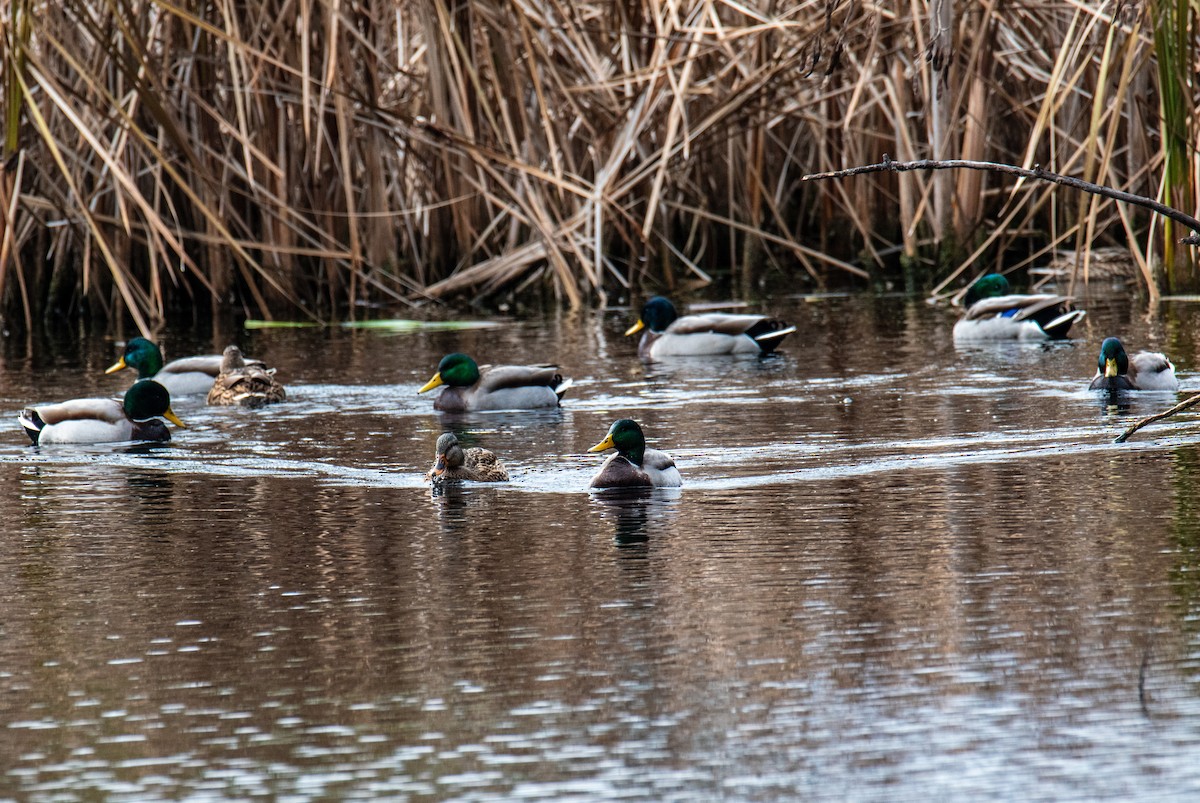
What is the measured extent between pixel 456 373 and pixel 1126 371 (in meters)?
3.66

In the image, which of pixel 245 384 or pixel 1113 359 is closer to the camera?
pixel 1113 359

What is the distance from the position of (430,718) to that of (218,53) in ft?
35.3

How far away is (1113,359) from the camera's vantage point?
1070 cm

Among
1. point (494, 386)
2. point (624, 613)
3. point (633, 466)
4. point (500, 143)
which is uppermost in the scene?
point (500, 143)

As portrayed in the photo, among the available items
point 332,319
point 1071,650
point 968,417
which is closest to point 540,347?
point 332,319

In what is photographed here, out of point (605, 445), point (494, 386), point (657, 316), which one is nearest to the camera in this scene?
point (605, 445)

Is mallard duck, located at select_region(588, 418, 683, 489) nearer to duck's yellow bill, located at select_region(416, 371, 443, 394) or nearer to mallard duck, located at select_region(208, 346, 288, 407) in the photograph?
duck's yellow bill, located at select_region(416, 371, 443, 394)

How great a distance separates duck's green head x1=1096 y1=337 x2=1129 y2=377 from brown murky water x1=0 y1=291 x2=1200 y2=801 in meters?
0.22

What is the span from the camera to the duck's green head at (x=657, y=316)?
14.5 metres

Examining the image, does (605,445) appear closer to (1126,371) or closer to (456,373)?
(456,373)

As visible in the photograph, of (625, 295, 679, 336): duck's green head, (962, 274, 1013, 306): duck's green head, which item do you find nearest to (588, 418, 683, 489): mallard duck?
(625, 295, 679, 336): duck's green head

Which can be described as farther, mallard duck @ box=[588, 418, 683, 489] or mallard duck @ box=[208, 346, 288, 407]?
mallard duck @ box=[208, 346, 288, 407]

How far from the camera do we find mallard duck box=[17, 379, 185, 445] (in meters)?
10.6

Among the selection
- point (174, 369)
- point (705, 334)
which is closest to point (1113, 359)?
point (705, 334)
